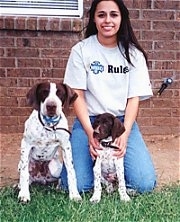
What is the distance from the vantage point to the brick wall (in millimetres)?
6602

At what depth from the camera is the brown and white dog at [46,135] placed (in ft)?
13.2

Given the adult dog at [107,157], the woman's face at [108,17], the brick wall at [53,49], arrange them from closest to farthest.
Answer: the adult dog at [107,157], the woman's face at [108,17], the brick wall at [53,49]

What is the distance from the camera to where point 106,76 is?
4.57 meters

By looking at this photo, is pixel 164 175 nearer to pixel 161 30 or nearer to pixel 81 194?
pixel 81 194

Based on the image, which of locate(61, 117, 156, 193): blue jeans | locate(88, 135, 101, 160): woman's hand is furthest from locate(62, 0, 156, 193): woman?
locate(88, 135, 101, 160): woman's hand

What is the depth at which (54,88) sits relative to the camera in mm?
4004

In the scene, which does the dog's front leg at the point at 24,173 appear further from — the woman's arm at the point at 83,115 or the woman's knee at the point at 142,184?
the woman's knee at the point at 142,184

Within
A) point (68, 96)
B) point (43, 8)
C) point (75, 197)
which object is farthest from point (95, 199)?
point (43, 8)

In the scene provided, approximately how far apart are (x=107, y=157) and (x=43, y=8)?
2.91m

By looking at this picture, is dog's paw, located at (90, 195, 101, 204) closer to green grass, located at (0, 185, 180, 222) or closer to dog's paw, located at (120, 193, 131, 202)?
green grass, located at (0, 185, 180, 222)

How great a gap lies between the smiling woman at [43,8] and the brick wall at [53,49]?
0.38ft

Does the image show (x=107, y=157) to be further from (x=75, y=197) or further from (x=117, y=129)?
(x=75, y=197)

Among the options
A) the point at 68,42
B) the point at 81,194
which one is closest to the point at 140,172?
the point at 81,194

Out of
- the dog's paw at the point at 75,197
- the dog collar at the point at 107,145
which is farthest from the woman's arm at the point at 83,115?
the dog's paw at the point at 75,197
